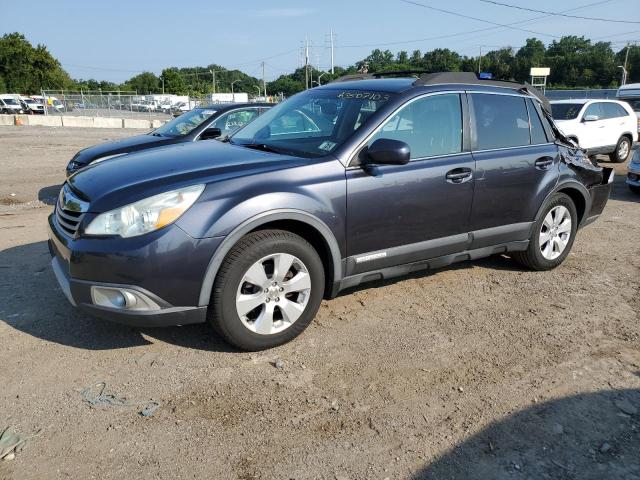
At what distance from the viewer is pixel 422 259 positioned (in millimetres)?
4230

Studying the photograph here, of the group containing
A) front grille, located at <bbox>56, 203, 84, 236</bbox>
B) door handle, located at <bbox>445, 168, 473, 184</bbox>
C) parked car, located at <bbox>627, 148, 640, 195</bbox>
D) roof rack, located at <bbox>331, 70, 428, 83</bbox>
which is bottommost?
parked car, located at <bbox>627, 148, 640, 195</bbox>

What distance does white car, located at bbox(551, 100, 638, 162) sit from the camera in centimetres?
1299

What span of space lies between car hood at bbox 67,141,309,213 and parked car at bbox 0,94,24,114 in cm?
→ 4905

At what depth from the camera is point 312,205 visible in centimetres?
356

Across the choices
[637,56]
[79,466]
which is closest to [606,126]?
[79,466]

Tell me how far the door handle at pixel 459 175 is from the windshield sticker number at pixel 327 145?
3.19 ft

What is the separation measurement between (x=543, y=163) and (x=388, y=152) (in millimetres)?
2019

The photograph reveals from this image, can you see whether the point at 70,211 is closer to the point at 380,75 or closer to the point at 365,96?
the point at 365,96

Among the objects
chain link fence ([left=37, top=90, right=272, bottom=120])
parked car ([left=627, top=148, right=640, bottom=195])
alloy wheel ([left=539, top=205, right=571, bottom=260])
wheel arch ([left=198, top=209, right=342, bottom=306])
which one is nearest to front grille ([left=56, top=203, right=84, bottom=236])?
wheel arch ([left=198, top=209, right=342, bottom=306])

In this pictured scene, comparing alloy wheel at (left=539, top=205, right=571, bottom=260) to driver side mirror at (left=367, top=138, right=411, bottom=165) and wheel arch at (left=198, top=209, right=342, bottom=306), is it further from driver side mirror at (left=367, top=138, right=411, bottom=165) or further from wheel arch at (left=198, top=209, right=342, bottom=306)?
wheel arch at (left=198, top=209, right=342, bottom=306)

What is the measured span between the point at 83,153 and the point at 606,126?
1232 centimetres

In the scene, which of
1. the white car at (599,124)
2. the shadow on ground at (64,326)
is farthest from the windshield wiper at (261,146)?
the white car at (599,124)

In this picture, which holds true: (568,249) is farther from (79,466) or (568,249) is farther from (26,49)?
(26,49)

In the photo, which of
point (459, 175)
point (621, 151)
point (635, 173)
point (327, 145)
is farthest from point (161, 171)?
point (621, 151)
